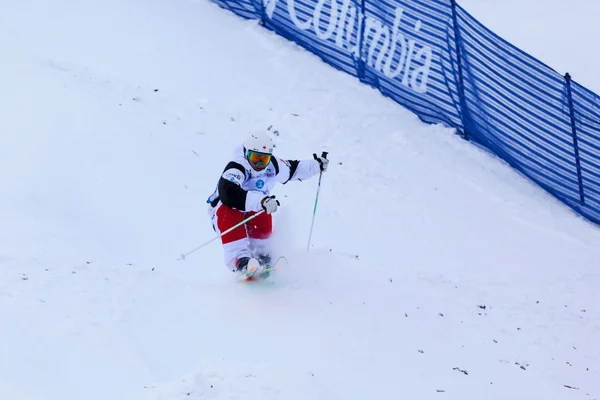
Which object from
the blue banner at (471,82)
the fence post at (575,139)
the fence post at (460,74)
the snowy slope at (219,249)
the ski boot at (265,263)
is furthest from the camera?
the fence post at (460,74)

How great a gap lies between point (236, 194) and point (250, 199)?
138mm

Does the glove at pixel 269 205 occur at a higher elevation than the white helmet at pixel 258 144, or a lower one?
lower

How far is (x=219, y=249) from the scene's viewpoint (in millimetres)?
8586

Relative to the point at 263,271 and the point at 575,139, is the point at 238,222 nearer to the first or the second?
the point at 263,271

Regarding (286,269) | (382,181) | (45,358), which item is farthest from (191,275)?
(382,181)

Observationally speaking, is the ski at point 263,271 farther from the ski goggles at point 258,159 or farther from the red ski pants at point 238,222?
the ski goggles at point 258,159

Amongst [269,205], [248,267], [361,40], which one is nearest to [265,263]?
[248,267]

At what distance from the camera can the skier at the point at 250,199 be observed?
7332mm

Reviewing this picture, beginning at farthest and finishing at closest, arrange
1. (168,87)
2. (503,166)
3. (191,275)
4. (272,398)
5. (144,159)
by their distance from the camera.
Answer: (168,87), (503,166), (144,159), (191,275), (272,398)

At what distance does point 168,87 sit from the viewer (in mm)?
11906

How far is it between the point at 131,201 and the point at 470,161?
15.9 feet

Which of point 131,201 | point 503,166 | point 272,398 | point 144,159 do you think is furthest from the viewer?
point 503,166

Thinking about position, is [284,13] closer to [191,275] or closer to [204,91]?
[204,91]

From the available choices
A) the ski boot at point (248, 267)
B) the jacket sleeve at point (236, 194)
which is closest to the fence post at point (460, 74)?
the jacket sleeve at point (236, 194)
